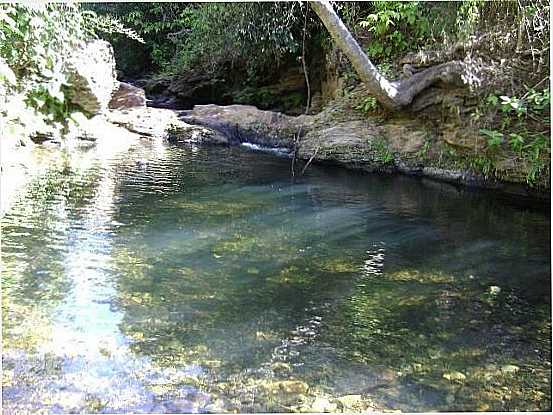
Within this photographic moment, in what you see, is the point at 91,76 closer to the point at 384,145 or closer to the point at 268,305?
Answer: the point at 384,145

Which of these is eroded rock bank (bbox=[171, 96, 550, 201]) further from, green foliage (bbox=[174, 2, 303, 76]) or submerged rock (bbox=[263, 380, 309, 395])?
submerged rock (bbox=[263, 380, 309, 395])

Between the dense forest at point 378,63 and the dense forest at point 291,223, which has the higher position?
the dense forest at point 378,63

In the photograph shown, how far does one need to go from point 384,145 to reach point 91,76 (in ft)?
17.2

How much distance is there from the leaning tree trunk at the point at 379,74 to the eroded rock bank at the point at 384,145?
46 centimetres

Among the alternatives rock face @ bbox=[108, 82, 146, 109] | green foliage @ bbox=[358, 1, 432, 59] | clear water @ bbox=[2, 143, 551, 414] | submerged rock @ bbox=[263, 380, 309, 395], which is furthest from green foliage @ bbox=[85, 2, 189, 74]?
submerged rock @ bbox=[263, 380, 309, 395]

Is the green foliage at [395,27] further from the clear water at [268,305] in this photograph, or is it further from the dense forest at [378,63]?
the clear water at [268,305]

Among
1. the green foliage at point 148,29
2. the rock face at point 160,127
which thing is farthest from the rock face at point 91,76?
the green foliage at point 148,29

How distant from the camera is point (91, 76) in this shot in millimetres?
10266

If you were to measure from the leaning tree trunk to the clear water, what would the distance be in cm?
243

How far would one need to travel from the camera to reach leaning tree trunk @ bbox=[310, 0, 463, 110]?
7.63 m

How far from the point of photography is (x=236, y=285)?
3689 millimetres

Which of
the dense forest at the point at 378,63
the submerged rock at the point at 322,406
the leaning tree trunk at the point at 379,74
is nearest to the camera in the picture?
the submerged rock at the point at 322,406

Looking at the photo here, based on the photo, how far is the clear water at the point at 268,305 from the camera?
8.15ft

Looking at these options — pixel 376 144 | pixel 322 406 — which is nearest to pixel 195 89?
pixel 376 144
